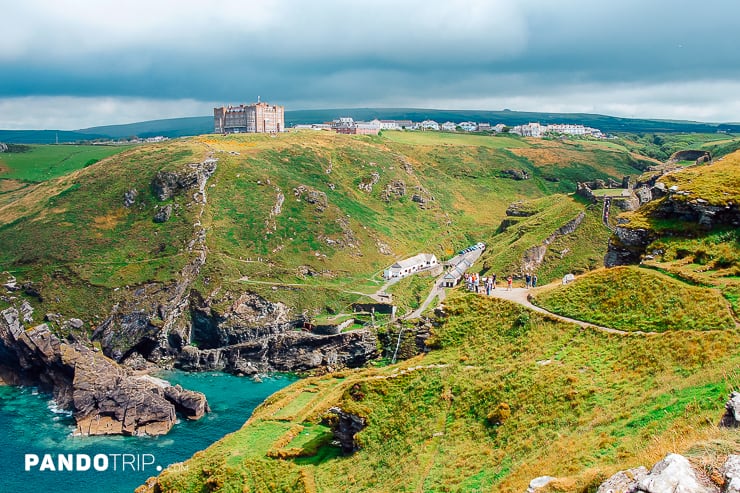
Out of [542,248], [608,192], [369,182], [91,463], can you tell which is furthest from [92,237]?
[608,192]

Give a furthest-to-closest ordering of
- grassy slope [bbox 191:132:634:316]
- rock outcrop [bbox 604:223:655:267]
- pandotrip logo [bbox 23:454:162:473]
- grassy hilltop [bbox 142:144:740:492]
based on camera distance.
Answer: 1. grassy slope [bbox 191:132:634:316]
2. pandotrip logo [bbox 23:454:162:473]
3. rock outcrop [bbox 604:223:655:267]
4. grassy hilltop [bbox 142:144:740:492]

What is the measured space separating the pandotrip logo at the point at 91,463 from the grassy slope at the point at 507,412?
3141cm

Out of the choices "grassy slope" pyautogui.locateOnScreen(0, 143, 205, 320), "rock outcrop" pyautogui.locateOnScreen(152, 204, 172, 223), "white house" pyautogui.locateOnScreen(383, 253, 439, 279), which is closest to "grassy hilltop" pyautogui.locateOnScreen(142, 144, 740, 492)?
"grassy slope" pyautogui.locateOnScreen(0, 143, 205, 320)

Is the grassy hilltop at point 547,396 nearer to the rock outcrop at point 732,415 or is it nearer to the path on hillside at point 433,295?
the rock outcrop at point 732,415

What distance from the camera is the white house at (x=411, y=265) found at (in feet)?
425

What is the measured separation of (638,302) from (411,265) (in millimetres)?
98655

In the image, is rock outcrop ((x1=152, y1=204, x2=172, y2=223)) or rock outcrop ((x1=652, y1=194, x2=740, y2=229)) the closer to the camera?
rock outcrop ((x1=652, y1=194, x2=740, y2=229))

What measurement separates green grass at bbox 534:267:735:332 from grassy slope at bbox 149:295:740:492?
1698mm

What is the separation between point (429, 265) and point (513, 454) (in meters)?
112

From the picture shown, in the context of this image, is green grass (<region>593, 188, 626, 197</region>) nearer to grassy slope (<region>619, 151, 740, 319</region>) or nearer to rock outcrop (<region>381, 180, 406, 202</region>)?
grassy slope (<region>619, 151, 740, 319</region>)

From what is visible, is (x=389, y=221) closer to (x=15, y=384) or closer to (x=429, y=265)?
(x=429, y=265)

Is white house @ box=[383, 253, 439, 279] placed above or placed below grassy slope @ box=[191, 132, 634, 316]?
below

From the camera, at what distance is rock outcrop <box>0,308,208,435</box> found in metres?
77.5

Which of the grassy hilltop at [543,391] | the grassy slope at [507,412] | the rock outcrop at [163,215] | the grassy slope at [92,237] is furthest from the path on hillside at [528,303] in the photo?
the rock outcrop at [163,215]
